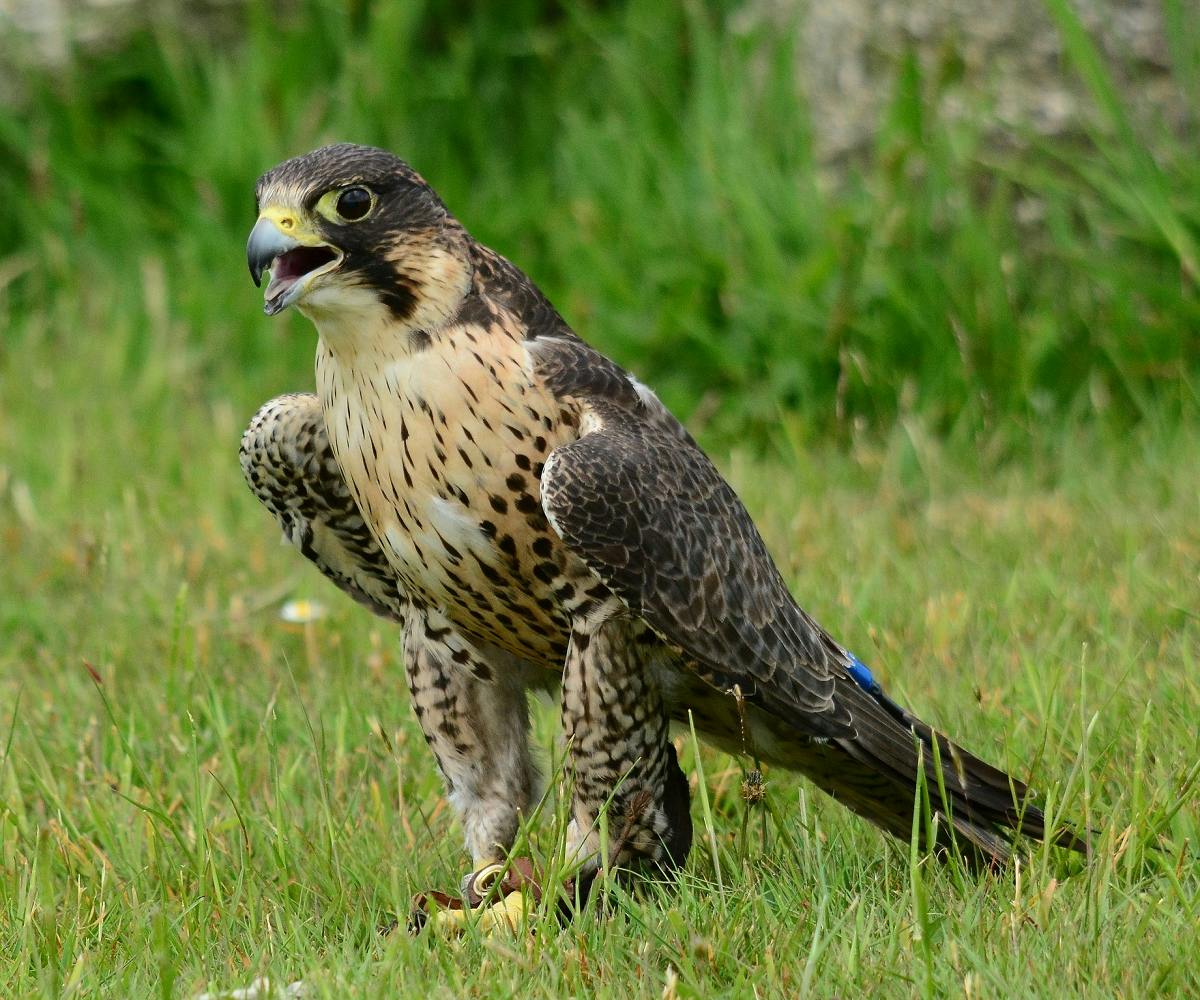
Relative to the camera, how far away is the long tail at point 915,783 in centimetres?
302

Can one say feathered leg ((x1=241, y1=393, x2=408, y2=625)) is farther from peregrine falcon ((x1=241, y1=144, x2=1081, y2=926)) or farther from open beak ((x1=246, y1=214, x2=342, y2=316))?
open beak ((x1=246, y1=214, x2=342, y2=316))

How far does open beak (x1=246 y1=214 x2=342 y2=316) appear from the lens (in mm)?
2891

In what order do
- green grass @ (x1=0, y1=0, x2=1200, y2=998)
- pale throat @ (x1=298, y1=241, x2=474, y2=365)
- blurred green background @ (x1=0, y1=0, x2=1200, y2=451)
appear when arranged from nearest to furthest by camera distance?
green grass @ (x1=0, y1=0, x2=1200, y2=998), pale throat @ (x1=298, y1=241, x2=474, y2=365), blurred green background @ (x1=0, y1=0, x2=1200, y2=451)

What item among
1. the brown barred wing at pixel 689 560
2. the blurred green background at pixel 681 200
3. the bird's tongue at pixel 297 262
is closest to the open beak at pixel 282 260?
the bird's tongue at pixel 297 262

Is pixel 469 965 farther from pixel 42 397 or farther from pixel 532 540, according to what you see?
pixel 42 397

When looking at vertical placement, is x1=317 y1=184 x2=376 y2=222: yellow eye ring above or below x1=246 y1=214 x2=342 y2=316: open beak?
above

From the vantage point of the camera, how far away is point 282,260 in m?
3.03

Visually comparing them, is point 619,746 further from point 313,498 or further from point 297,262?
point 297,262

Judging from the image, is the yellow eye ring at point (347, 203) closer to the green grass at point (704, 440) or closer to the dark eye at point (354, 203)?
the dark eye at point (354, 203)

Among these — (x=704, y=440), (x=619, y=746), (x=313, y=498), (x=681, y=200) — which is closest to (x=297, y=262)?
(x=313, y=498)

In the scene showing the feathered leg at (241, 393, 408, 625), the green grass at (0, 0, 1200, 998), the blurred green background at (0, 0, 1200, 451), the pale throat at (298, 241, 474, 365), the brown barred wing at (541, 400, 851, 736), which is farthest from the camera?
the blurred green background at (0, 0, 1200, 451)

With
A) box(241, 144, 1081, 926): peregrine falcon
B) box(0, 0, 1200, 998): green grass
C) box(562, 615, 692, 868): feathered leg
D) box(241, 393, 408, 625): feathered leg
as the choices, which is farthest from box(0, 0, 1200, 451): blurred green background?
box(562, 615, 692, 868): feathered leg

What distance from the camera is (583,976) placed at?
2.60 m

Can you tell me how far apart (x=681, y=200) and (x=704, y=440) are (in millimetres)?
867
